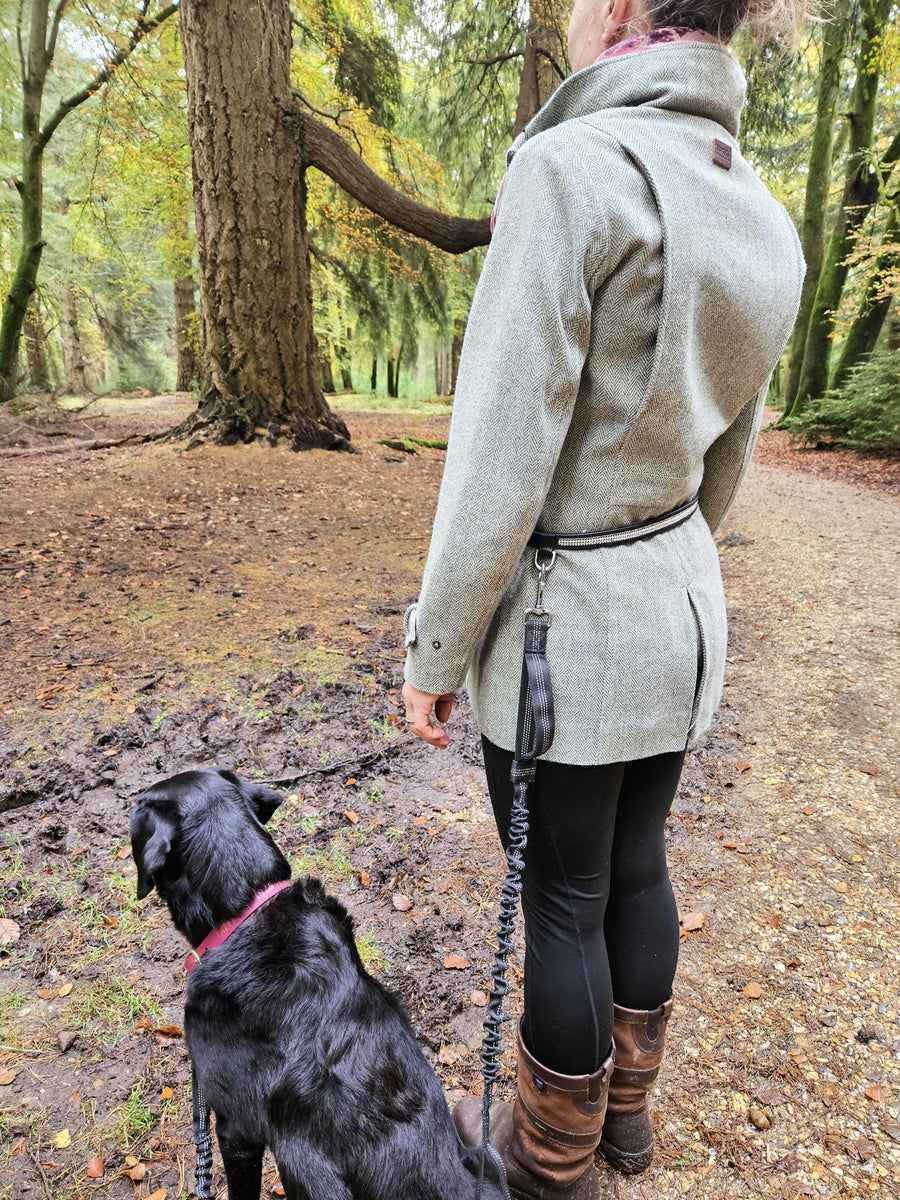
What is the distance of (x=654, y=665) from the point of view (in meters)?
1.13

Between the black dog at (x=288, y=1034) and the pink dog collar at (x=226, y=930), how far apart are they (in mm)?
13

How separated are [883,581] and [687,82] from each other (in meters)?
6.12

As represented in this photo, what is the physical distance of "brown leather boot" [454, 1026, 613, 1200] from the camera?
→ 1.34m

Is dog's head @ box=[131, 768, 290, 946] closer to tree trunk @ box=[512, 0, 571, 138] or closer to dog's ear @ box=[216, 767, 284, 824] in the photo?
dog's ear @ box=[216, 767, 284, 824]

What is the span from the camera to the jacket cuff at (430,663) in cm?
114

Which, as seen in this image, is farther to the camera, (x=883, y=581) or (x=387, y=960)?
(x=883, y=581)

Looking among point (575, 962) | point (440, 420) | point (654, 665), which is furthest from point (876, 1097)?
point (440, 420)

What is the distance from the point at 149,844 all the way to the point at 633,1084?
1286 millimetres

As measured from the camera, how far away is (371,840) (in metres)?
2.73

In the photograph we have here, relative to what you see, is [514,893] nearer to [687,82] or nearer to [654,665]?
[654,665]

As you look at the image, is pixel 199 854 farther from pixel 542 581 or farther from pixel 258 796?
pixel 542 581

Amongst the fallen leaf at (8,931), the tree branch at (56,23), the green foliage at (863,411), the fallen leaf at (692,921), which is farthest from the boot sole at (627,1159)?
the tree branch at (56,23)

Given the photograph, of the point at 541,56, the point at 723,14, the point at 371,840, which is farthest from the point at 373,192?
the point at 723,14

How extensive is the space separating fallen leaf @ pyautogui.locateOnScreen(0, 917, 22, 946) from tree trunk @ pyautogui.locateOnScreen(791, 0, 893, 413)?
14724 millimetres
